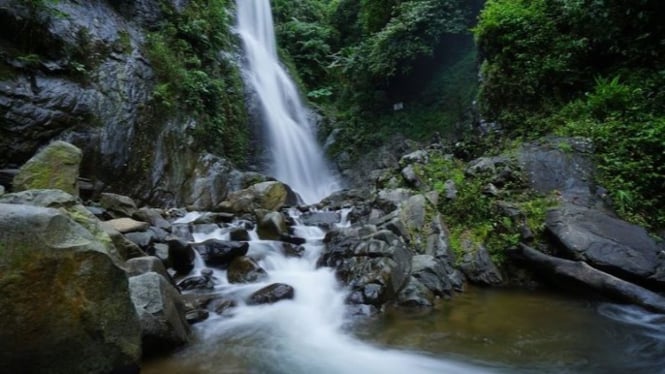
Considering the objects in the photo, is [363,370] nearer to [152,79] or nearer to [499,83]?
[499,83]

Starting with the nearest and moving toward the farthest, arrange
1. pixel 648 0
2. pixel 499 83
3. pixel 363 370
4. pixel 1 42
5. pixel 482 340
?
pixel 363 370 → pixel 482 340 → pixel 648 0 → pixel 1 42 → pixel 499 83

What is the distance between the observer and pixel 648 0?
729cm

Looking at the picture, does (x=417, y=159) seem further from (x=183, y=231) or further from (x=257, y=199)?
(x=183, y=231)

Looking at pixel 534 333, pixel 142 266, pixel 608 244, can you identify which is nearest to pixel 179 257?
pixel 142 266

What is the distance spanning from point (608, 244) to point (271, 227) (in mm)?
5658

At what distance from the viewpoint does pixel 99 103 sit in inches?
355

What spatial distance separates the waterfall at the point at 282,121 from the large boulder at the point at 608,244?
342 inches

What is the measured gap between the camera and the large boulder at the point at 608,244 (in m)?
5.23

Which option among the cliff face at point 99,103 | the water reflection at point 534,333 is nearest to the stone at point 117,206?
the cliff face at point 99,103

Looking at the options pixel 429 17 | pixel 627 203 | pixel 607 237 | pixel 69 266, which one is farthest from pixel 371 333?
pixel 429 17

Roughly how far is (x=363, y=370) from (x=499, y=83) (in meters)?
8.16

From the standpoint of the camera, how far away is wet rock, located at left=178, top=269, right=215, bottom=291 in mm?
5911

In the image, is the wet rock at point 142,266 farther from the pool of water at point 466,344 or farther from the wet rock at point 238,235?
the wet rock at point 238,235

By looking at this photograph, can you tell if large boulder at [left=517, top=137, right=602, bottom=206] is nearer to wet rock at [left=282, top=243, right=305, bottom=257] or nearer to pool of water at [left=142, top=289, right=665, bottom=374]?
pool of water at [left=142, top=289, right=665, bottom=374]
